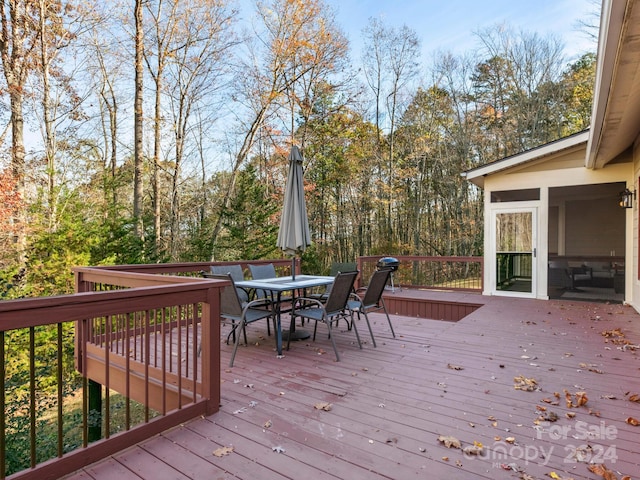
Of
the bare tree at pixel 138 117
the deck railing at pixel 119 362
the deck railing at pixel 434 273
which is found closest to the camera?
the deck railing at pixel 119 362

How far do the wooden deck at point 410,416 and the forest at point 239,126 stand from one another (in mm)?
4300

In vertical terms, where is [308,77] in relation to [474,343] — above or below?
above

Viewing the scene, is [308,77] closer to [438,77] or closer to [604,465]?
[438,77]

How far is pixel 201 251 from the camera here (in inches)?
419

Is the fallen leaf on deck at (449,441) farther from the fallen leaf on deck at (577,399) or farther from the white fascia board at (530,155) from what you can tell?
the white fascia board at (530,155)

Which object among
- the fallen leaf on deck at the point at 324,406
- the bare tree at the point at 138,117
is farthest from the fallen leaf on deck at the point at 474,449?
the bare tree at the point at 138,117

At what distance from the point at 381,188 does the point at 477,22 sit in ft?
24.2

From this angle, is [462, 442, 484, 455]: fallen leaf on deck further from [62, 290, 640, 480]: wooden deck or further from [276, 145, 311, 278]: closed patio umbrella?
[276, 145, 311, 278]: closed patio umbrella

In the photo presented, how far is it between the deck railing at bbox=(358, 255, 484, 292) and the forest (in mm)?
3481

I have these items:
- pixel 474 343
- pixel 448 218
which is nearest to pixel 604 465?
pixel 474 343

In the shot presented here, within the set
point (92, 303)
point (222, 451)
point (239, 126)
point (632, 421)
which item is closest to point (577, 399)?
point (632, 421)

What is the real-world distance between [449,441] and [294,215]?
3146 mm

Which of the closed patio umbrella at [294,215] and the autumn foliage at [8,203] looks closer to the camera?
the closed patio umbrella at [294,215]

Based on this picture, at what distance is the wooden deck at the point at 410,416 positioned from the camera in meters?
1.94
